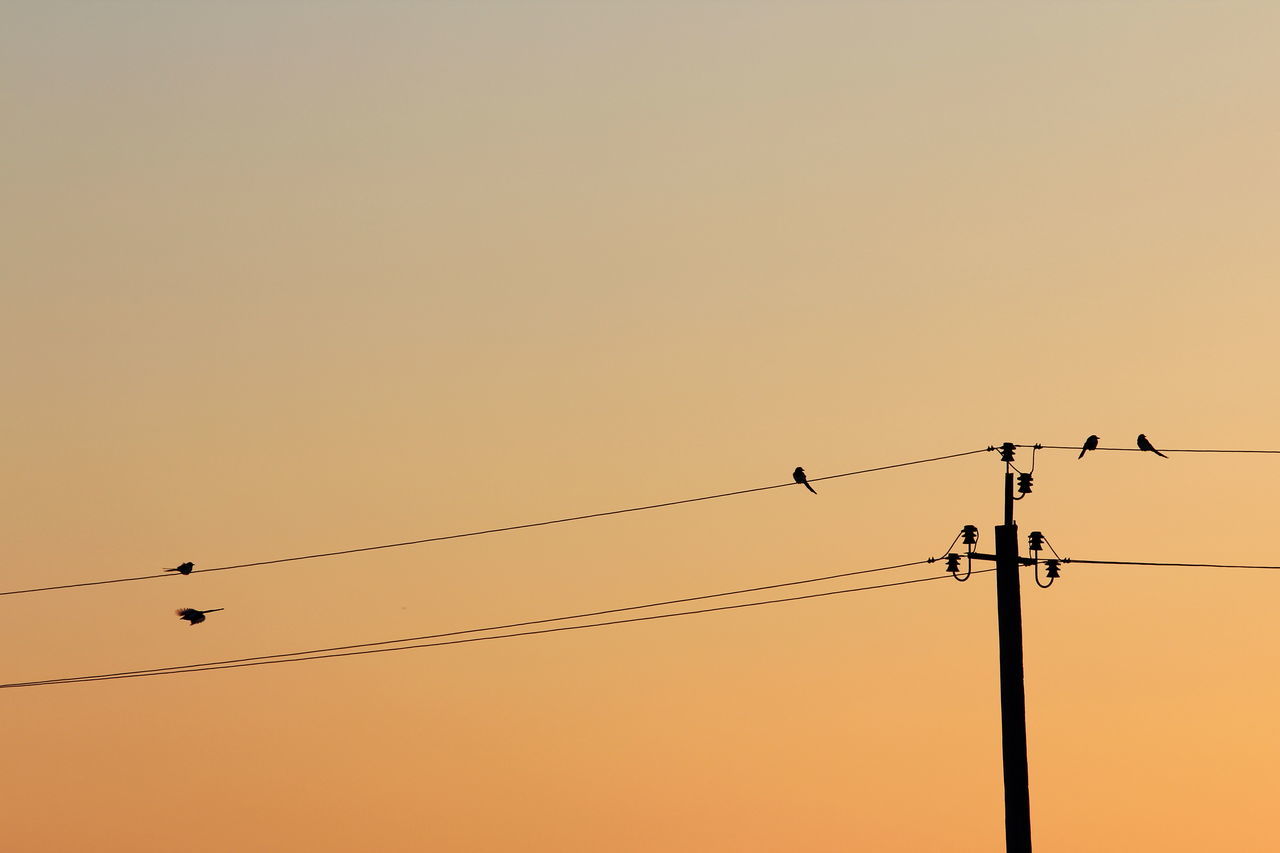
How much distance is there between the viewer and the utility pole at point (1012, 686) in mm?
50250

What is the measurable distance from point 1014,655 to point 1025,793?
2322mm

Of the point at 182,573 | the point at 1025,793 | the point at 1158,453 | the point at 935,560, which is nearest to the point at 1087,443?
the point at 1158,453

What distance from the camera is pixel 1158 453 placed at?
187 feet

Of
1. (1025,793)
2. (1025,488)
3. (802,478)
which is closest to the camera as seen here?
(1025,793)

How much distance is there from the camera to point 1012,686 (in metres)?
50.9

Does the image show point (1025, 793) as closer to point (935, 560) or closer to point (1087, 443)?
point (935, 560)

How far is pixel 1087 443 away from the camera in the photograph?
5706 cm

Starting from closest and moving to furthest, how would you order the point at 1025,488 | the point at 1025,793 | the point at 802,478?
Answer: the point at 1025,793 < the point at 1025,488 < the point at 802,478

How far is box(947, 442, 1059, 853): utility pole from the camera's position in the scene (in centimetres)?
5025

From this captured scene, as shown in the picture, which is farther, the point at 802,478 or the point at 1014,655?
the point at 802,478

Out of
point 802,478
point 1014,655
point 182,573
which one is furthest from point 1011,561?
point 182,573

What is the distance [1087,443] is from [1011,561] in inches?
231

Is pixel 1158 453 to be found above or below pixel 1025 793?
above

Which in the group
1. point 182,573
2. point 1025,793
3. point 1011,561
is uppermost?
point 182,573
